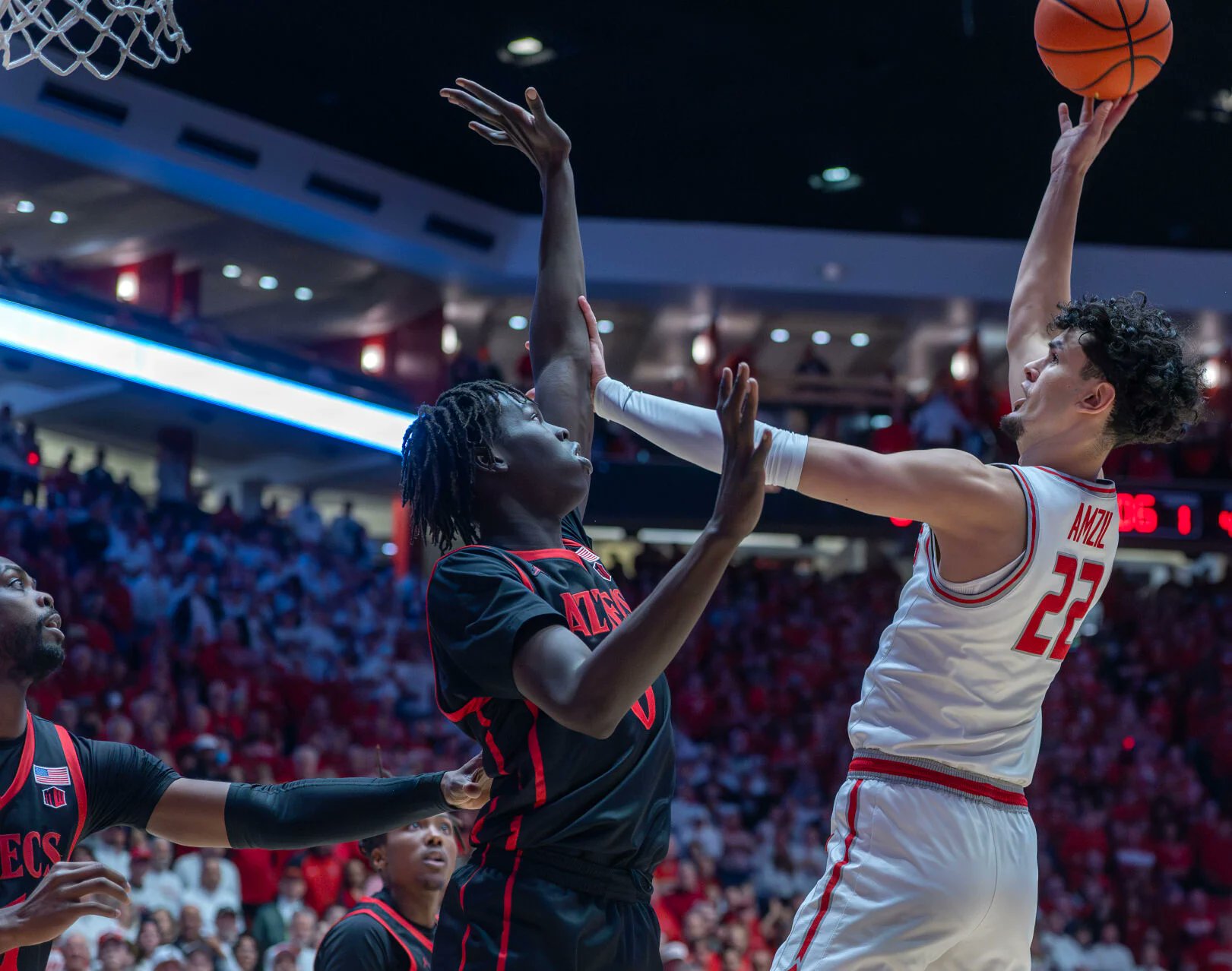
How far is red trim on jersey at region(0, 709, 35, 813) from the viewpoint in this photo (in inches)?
115

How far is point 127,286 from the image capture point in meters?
14.8

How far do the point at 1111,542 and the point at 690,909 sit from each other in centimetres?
662

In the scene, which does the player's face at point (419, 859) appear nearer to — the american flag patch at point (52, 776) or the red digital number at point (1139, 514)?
the american flag patch at point (52, 776)

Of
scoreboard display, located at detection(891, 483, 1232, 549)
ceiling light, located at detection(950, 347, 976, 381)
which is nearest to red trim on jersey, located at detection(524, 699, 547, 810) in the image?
scoreboard display, located at detection(891, 483, 1232, 549)

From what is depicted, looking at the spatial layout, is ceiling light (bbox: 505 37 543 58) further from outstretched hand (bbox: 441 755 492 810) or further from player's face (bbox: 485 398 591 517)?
outstretched hand (bbox: 441 755 492 810)

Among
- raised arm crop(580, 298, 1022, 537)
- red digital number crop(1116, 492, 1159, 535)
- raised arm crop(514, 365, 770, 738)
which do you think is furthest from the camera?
red digital number crop(1116, 492, 1159, 535)

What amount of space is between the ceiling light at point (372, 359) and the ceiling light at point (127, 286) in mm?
2860

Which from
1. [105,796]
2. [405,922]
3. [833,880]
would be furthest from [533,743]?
[405,922]

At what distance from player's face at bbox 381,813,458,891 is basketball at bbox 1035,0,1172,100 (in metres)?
2.70

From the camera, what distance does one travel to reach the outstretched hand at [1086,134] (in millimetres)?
3625

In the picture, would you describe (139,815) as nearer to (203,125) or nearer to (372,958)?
(372,958)

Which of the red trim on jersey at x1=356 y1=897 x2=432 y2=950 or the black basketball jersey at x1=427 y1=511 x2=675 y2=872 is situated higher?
the black basketball jersey at x1=427 y1=511 x2=675 y2=872

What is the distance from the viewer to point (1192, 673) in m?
13.6

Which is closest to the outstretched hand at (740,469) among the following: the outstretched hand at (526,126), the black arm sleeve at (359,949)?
the outstretched hand at (526,126)
